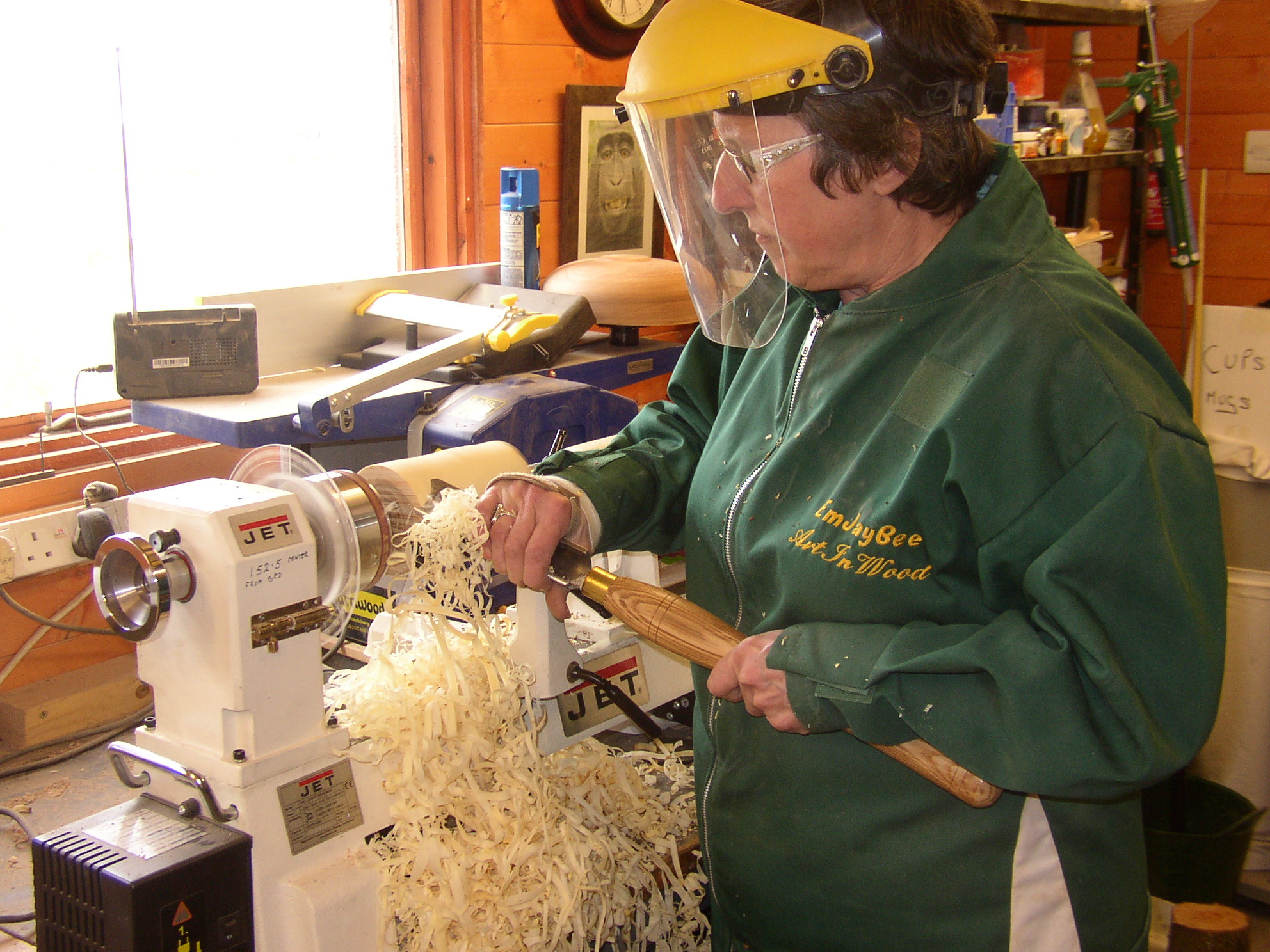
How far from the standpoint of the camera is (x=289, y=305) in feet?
7.22

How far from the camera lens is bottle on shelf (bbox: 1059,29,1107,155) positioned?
3.56 metres

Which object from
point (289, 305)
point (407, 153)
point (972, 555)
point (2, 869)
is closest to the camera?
point (972, 555)

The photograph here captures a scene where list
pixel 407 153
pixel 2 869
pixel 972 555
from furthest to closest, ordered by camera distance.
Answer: pixel 407 153 → pixel 2 869 → pixel 972 555

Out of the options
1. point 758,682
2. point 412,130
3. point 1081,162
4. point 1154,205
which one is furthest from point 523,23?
point 1154,205

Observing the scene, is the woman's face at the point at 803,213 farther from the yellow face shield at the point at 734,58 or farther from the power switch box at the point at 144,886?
the power switch box at the point at 144,886

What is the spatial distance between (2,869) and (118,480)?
918 millimetres

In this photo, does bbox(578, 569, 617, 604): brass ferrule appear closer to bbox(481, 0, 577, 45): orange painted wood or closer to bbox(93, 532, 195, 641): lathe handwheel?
bbox(93, 532, 195, 641): lathe handwheel

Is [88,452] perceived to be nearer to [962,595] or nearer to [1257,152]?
[962,595]

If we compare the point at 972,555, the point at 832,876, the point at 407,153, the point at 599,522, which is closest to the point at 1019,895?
the point at 832,876

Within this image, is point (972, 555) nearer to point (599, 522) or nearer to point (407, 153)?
point (599, 522)

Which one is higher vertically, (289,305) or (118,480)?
(289,305)

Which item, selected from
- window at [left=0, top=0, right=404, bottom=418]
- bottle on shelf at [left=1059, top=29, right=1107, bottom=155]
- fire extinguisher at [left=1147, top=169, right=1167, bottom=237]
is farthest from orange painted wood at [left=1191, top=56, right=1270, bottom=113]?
window at [left=0, top=0, right=404, bottom=418]

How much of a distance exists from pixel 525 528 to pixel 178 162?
1645 millimetres

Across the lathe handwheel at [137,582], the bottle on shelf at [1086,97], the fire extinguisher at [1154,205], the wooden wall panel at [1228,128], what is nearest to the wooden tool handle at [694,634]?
the lathe handwheel at [137,582]
